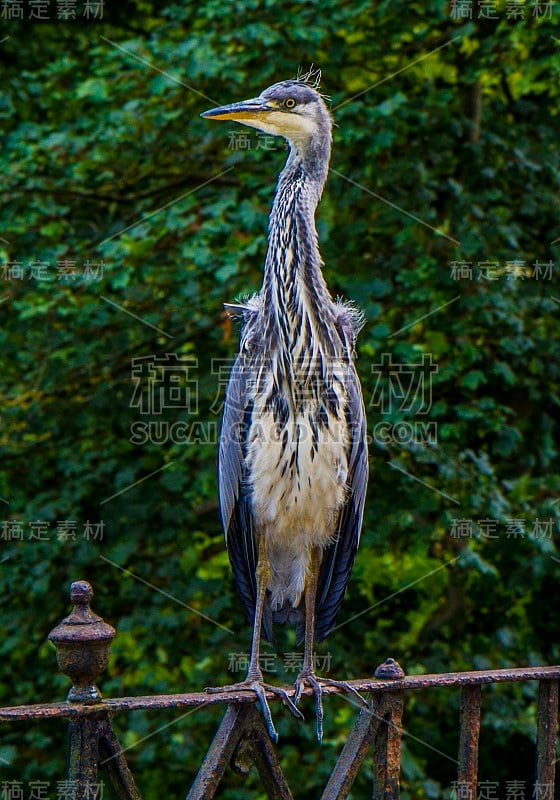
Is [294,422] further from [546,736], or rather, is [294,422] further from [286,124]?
[546,736]

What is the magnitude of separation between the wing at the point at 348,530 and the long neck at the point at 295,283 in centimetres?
23

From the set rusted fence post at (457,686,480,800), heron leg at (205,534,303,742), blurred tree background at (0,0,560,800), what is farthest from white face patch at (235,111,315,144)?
rusted fence post at (457,686,480,800)

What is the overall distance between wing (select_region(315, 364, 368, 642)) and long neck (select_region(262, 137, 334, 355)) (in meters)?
0.23

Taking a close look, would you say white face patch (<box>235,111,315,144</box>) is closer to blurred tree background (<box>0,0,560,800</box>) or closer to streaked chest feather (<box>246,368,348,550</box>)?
streaked chest feather (<box>246,368,348,550</box>)

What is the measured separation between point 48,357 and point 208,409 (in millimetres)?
950

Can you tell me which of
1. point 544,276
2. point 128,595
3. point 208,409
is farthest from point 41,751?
point 544,276

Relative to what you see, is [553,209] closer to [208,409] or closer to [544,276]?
[544,276]

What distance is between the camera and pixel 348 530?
3781 millimetres

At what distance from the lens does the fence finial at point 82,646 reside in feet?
6.25

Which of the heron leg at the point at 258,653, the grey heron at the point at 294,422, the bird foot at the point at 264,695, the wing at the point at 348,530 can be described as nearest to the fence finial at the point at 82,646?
the bird foot at the point at 264,695

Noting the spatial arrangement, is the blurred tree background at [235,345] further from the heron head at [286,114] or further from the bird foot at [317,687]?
the bird foot at [317,687]

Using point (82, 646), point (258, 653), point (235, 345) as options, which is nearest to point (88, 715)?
point (82, 646)

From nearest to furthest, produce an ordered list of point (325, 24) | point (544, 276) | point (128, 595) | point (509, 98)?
point (325, 24) → point (128, 595) → point (544, 276) → point (509, 98)

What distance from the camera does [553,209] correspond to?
581 cm
